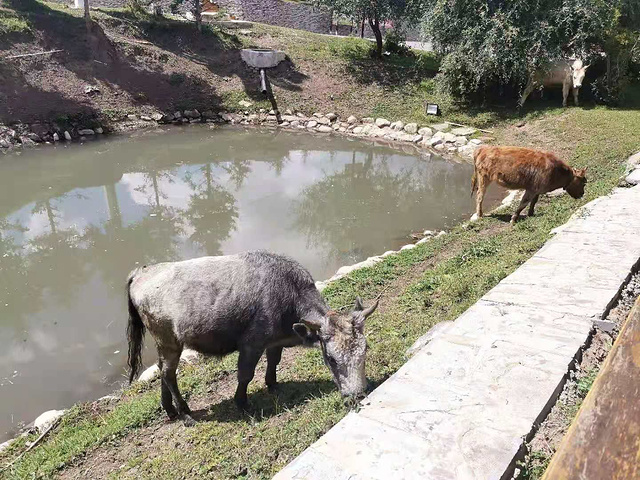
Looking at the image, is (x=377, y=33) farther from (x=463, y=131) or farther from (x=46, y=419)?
(x=46, y=419)

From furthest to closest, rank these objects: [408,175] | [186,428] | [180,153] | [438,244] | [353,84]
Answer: [353,84] → [180,153] → [408,175] → [438,244] → [186,428]

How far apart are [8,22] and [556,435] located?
93.4 feet

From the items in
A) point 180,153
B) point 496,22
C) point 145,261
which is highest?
point 496,22

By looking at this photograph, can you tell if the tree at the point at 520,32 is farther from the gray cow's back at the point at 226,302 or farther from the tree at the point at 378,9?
the gray cow's back at the point at 226,302

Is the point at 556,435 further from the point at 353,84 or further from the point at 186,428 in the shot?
the point at 353,84

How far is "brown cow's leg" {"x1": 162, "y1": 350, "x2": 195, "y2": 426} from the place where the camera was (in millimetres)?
5621

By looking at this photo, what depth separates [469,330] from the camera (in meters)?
5.09

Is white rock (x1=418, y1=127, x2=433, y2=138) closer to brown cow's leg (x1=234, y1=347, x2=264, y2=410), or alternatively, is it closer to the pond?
the pond

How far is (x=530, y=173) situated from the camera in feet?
35.7

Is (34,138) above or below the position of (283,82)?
below

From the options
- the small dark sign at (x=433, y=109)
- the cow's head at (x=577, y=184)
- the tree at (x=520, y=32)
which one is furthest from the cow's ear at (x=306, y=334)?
the small dark sign at (x=433, y=109)

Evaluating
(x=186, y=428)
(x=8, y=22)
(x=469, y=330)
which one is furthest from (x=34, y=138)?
(x=469, y=330)

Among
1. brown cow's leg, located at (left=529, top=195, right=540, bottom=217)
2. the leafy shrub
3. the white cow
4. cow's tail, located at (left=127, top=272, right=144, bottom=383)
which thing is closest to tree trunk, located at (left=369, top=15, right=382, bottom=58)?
the leafy shrub

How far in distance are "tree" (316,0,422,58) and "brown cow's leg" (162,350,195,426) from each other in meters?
23.6
